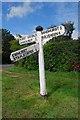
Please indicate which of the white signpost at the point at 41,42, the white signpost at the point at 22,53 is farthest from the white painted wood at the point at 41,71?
the white signpost at the point at 22,53

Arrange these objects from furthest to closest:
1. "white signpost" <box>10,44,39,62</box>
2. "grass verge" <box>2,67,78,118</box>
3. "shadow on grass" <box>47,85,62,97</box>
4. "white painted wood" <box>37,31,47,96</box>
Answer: "shadow on grass" <box>47,85,62,97</box>
"white painted wood" <box>37,31,47,96</box>
"white signpost" <box>10,44,39,62</box>
"grass verge" <box>2,67,78,118</box>

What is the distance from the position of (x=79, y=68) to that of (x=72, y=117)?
305 inches

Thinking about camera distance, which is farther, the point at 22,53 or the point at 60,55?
the point at 60,55

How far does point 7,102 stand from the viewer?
6555mm

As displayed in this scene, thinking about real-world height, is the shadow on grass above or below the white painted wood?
below

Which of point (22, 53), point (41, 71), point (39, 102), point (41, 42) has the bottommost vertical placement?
point (39, 102)

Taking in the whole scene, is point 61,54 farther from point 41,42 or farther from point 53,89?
point 41,42

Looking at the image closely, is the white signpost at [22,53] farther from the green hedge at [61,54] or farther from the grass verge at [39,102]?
the green hedge at [61,54]

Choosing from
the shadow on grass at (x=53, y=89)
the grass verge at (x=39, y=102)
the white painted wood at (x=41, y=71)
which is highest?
the white painted wood at (x=41, y=71)

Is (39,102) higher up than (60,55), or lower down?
lower down

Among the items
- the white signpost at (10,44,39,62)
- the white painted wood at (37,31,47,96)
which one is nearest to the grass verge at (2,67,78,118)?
the white painted wood at (37,31,47,96)

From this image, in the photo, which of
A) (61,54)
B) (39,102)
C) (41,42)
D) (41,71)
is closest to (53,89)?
(41,71)

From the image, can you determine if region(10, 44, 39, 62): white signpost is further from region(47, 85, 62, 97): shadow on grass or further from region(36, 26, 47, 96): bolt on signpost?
region(47, 85, 62, 97): shadow on grass

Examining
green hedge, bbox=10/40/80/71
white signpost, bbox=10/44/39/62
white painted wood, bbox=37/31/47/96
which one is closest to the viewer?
white signpost, bbox=10/44/39/62
